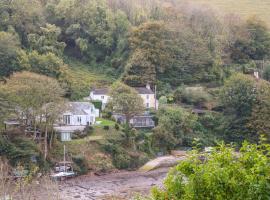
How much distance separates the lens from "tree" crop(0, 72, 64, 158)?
111ft

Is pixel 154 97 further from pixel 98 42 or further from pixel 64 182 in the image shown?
pixel 64 182

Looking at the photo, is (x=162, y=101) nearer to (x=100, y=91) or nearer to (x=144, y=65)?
(x=144, y=65)

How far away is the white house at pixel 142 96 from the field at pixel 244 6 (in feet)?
101

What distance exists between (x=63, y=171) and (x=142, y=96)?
13.5 metres

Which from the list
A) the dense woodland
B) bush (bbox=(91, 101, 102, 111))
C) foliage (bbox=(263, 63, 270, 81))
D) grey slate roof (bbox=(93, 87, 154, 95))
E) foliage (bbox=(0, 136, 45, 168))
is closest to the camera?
foliage (bbox=(0, 136, 45, 168))

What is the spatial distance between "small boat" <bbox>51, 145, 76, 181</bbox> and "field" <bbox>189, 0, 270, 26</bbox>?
4472 centimetres

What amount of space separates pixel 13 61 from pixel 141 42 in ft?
41.1

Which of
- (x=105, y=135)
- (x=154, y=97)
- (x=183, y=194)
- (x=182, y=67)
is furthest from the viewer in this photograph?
(x=182, y=67)

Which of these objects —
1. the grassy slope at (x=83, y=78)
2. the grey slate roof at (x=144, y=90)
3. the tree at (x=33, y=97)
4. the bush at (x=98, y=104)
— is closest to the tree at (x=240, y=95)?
the grey slate roof at (x=144, y=90)

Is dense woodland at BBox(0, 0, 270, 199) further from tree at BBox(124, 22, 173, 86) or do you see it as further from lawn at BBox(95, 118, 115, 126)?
lawn at BBox(95, 118, 115, 126)

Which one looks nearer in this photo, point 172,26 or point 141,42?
point 141,42

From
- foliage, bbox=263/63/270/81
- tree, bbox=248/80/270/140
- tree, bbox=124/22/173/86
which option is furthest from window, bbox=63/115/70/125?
foliage, bbox=263/63/270/81

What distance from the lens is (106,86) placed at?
48250 millimetres

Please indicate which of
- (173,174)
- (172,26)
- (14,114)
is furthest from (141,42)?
(173,174)
